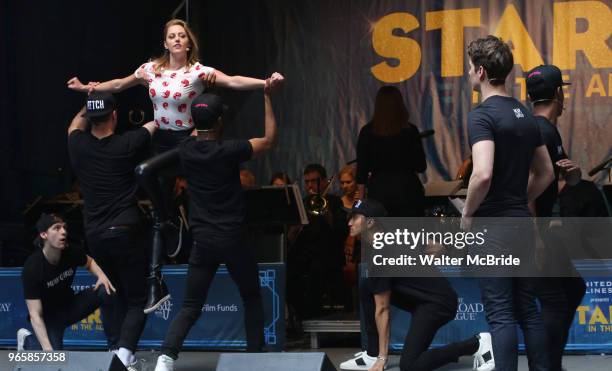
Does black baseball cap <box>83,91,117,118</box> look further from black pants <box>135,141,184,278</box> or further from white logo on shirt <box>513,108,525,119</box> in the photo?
white logo on shirt <box>513,108,525,119</box>

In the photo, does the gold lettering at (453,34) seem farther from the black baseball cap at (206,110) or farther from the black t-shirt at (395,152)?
the black baseball cap at (206,110)

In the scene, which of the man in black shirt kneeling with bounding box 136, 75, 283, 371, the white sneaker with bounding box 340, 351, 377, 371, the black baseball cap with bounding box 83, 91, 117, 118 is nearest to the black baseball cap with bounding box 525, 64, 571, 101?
the man in black shirt kneeling with bounding box 136, 75, 283, 371

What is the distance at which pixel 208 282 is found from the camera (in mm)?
6680

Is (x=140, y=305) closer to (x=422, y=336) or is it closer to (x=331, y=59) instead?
(x=422, y=336)

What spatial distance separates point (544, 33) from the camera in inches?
431

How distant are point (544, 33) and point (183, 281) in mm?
4919

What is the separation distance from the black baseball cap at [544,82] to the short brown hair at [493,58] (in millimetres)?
508

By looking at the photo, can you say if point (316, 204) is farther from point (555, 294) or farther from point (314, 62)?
point (555, 294)

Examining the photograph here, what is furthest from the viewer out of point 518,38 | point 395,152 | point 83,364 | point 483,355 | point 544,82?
point 518,38

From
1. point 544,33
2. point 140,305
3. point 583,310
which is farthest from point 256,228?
point 544,33

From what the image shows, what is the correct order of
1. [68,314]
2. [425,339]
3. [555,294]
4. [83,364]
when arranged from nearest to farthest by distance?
1. [555,294]
2. [83,364]
3. [425,339]
4. [68,314]

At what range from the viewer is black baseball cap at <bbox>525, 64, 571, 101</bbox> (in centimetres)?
577

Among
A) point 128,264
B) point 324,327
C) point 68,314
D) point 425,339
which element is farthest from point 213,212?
point 324,327

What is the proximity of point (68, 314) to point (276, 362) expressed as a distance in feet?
9.68
